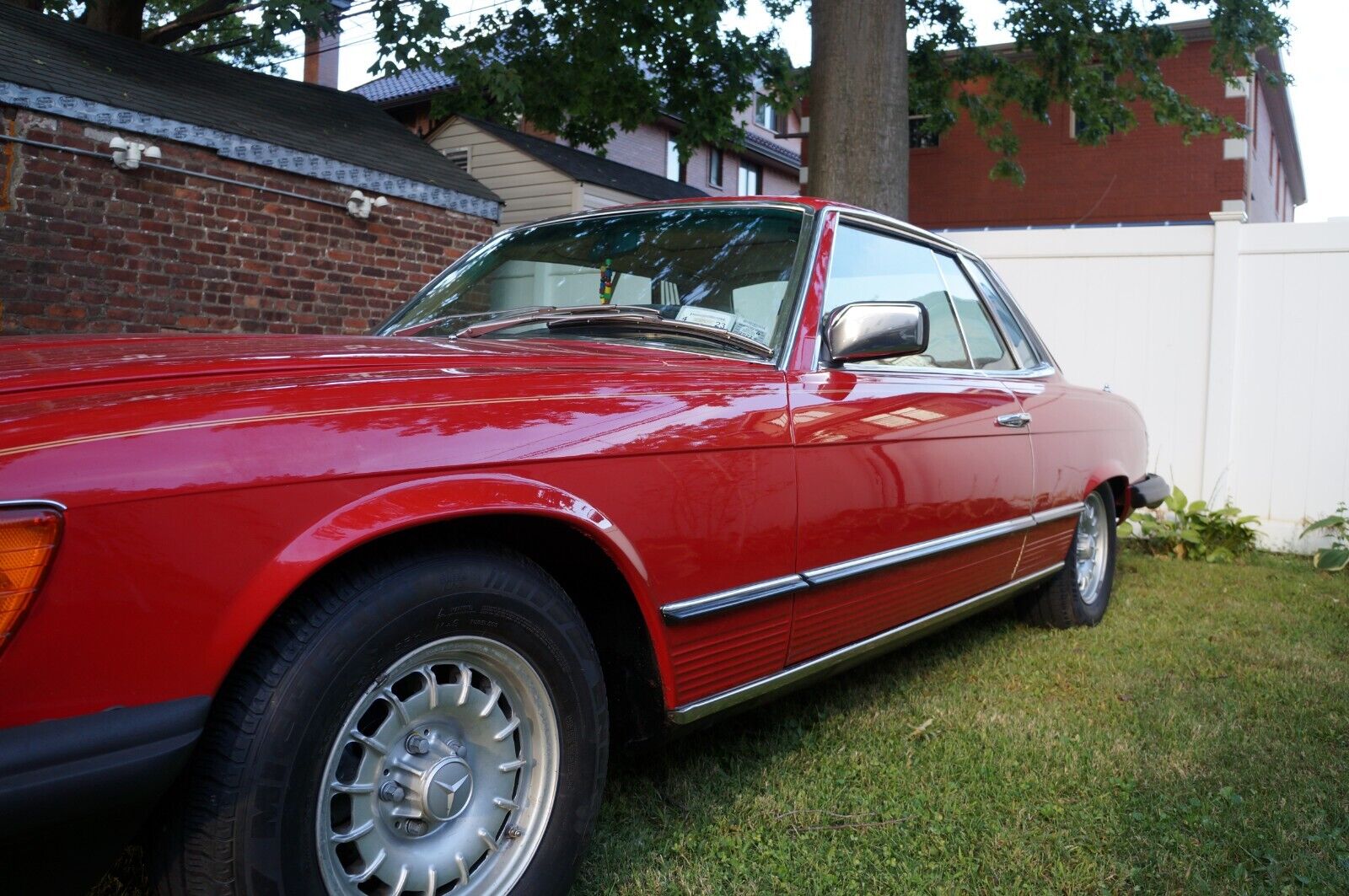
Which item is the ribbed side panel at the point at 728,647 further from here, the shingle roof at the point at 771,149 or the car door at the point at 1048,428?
the shingle roof at the point at 771,149

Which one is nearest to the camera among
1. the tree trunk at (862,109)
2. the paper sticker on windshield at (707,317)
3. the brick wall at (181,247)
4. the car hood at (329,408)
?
the car hood at (329,408)

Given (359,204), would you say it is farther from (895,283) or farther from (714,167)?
(714,167)

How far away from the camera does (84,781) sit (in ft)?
4.51

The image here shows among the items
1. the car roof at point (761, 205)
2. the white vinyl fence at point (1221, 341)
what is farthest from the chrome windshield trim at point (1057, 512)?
Result: the white vinyl fence at point (1221, 341)

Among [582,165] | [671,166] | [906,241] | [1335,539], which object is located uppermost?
[671,166]

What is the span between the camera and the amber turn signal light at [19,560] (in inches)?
52.3

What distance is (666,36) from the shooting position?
500 inches

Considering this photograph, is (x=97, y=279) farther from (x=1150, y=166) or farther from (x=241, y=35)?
(x=1150, y=166)

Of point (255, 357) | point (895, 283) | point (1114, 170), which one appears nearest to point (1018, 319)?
point (895, 283)

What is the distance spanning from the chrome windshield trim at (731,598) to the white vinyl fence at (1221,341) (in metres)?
5.90

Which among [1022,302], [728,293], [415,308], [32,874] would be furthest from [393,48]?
[32,874]

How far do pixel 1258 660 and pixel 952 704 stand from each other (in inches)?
63.8

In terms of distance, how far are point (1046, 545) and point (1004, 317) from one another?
0.93 metres

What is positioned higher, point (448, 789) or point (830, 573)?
point (830, 573)
